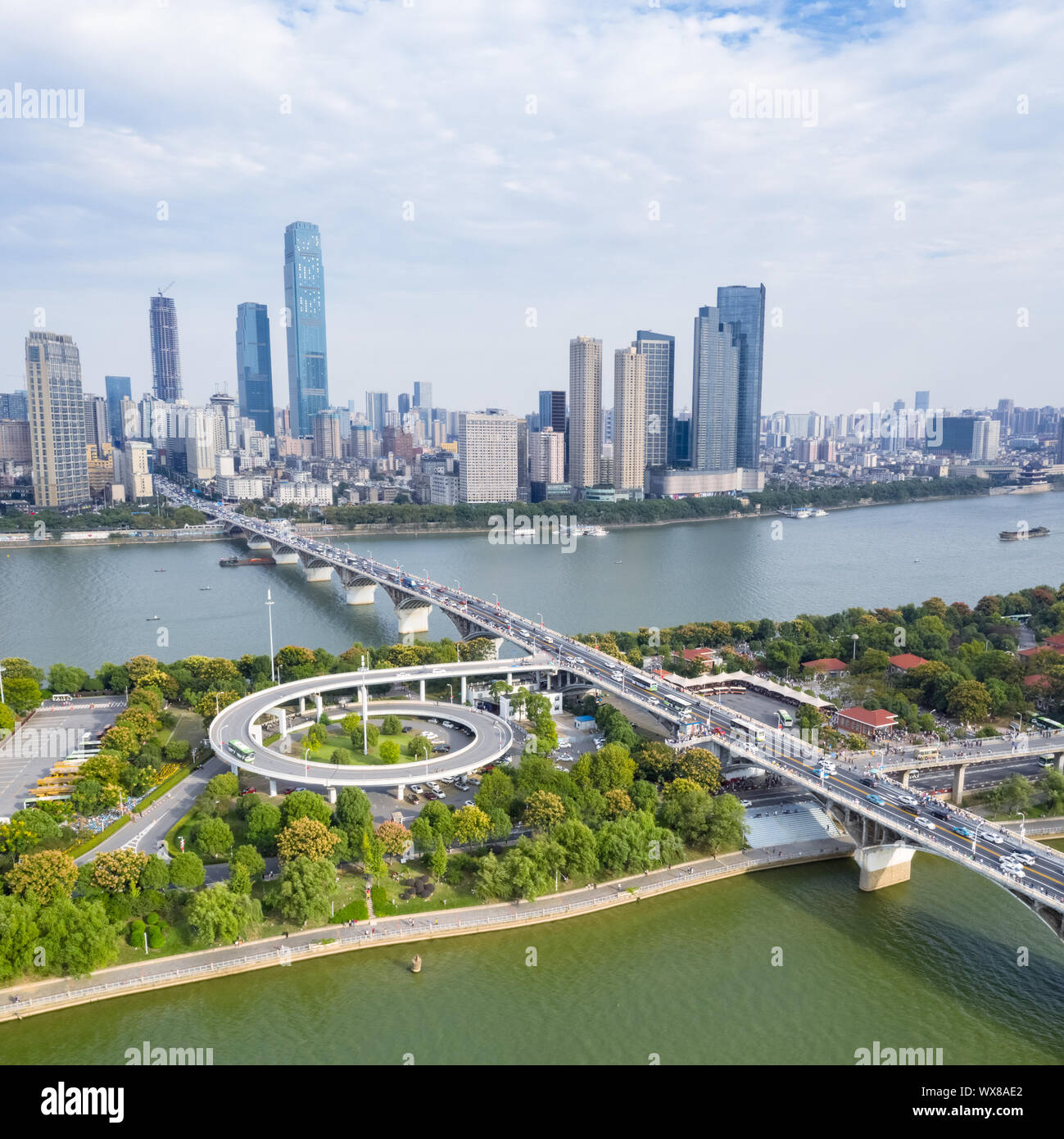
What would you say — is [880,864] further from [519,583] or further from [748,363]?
[748,363]

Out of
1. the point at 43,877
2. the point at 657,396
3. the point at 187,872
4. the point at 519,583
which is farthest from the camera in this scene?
the point at 657,396

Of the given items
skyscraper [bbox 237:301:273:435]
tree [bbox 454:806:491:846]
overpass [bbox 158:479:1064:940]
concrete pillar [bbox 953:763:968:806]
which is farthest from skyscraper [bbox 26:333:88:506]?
skyscraper [bbox 237:301:273:435]

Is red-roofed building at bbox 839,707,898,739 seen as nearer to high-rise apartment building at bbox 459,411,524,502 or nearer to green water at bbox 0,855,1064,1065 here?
green water at bbox 0,855,1064,1065

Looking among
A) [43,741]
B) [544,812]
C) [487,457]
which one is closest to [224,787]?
[544,812]

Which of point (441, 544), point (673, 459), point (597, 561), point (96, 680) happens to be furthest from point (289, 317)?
point (96, 680)

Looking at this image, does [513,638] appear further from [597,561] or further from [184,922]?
[597,561]

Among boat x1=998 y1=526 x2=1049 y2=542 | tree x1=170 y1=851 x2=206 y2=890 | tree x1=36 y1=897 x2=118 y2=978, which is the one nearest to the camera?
tree x1=36 y1=897 x2=118 y2=978

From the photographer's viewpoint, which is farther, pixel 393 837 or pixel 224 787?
pixel 224 787
